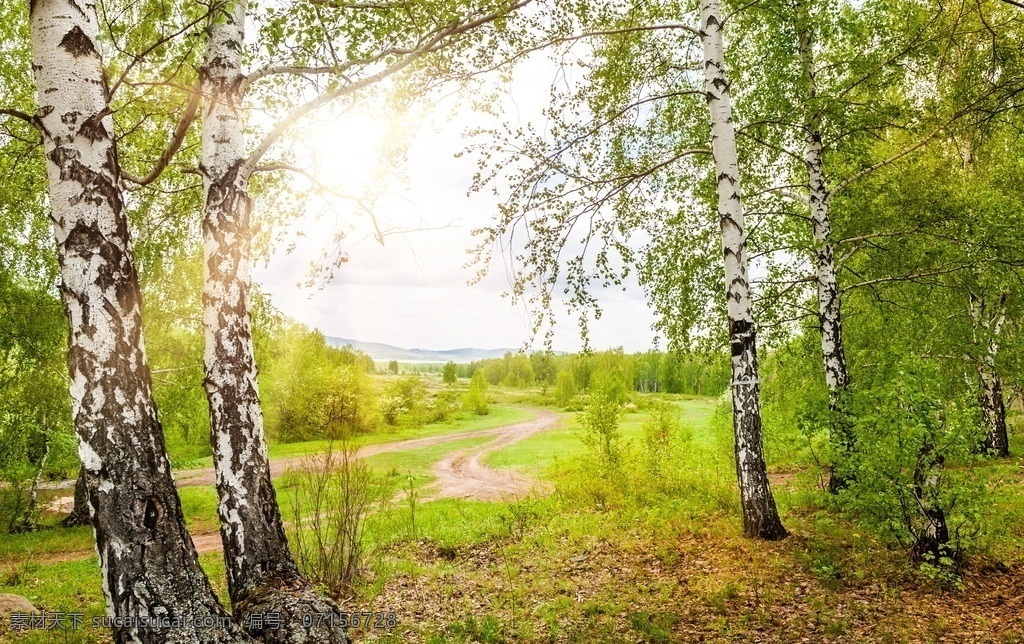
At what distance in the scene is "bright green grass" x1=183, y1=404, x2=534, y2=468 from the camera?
81.3 ft

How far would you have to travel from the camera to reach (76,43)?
3.20 m

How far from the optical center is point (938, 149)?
10.7 metres

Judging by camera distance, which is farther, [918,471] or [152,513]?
[918,471]

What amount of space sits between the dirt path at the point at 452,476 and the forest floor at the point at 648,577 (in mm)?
2569

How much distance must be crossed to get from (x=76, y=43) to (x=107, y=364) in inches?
79.4

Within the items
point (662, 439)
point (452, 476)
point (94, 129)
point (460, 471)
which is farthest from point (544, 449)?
point (94, 129)

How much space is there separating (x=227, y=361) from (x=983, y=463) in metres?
16.1

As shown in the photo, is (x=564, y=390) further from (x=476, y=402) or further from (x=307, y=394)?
(x=307, y=394)

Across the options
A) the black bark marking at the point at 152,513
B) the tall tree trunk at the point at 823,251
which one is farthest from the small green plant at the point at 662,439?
the black bark marking at the point at 152,513

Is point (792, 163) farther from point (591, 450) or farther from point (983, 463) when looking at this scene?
point (983, 463)

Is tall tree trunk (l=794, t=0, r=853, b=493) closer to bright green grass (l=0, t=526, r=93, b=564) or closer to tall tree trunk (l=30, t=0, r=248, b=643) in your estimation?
tall tree trunk (l=30, t=0, r=248, b=643)

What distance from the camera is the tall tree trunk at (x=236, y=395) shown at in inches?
158

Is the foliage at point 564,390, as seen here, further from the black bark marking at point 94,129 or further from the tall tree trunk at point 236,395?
the black bark marking at point 94,129

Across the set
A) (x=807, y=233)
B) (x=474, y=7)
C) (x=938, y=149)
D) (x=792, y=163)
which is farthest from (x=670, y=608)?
(x=938, y=149)
